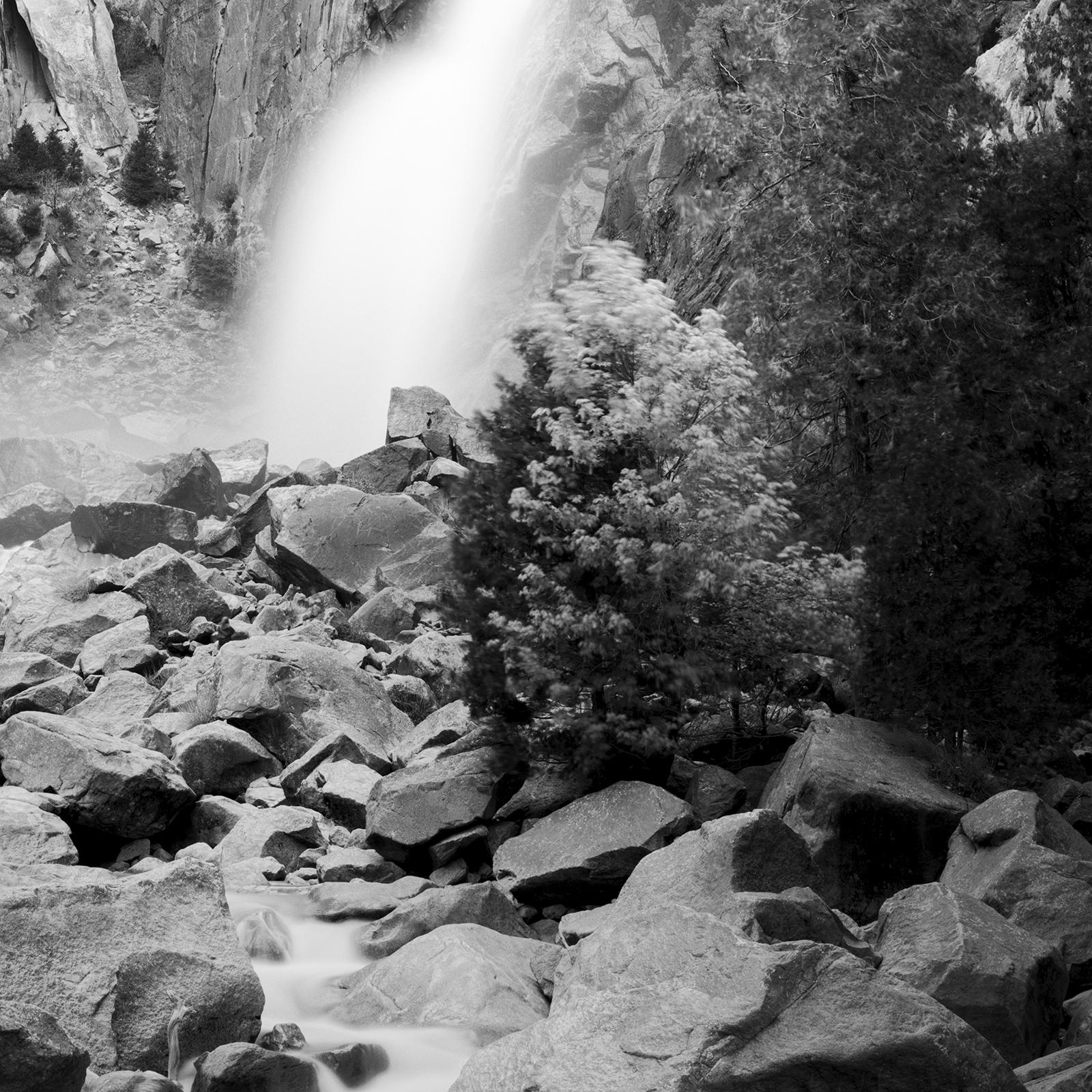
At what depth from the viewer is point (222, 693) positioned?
16031 millimetres

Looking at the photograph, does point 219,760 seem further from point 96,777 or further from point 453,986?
point 453,986

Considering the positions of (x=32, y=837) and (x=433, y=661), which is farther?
(x=433, y=661)

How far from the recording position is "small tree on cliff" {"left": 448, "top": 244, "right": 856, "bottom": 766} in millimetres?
11125

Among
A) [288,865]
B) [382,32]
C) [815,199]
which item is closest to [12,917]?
[288,865]

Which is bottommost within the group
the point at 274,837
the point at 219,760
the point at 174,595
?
the point at 174,595

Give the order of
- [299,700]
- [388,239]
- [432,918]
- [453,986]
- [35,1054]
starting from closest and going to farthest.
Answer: [35,1054] → [453,986] → [432,918] → [299,700] → [388,239]

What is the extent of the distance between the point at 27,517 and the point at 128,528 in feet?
27.3

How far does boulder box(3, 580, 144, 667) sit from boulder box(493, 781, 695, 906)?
13.3m

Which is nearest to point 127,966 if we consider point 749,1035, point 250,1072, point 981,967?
point 250,1072

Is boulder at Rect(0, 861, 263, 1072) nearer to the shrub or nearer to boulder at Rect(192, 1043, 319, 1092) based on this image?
boulder at Rect(192, 1043, 319, 1092)

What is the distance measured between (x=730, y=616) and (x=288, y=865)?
201 inches

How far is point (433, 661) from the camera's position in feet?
60.9

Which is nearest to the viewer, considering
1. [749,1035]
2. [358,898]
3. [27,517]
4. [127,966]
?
[749,1035]

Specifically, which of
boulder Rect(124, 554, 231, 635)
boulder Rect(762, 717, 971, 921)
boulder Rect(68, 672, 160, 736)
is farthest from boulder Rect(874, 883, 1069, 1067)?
boulder Rect(124, 554, 231, 635)
